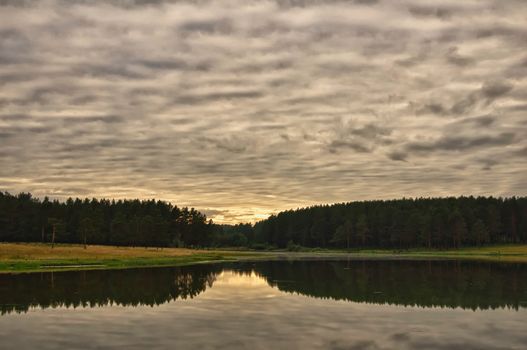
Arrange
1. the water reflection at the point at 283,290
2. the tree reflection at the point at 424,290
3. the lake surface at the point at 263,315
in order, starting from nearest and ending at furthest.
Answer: the lake surface at the point at 263,315 < the water reflection at the point at 283,290 < the tree reflection at the point at 424,290

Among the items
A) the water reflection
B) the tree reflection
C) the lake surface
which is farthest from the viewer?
the tree reflection

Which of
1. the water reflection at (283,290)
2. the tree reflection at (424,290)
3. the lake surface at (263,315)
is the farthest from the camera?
the tree reflection at (424,290)

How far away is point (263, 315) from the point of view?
32781mm

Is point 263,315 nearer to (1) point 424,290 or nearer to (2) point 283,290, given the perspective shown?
(2) point 283,290

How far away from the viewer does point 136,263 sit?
91.3 m

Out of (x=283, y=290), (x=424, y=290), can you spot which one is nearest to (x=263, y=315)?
(x=283, y=290)

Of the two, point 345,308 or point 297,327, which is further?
point 345,308

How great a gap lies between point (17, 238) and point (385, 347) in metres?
174

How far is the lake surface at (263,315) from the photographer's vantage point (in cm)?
2439

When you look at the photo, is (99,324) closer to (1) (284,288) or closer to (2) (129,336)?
(2) (129,336)

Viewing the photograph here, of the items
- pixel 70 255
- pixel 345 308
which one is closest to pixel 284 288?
pixel 345 308

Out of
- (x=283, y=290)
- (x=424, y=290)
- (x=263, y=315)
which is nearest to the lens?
(x=263, y=315)

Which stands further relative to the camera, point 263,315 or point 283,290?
point 283,290

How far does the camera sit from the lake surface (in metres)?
24.4
